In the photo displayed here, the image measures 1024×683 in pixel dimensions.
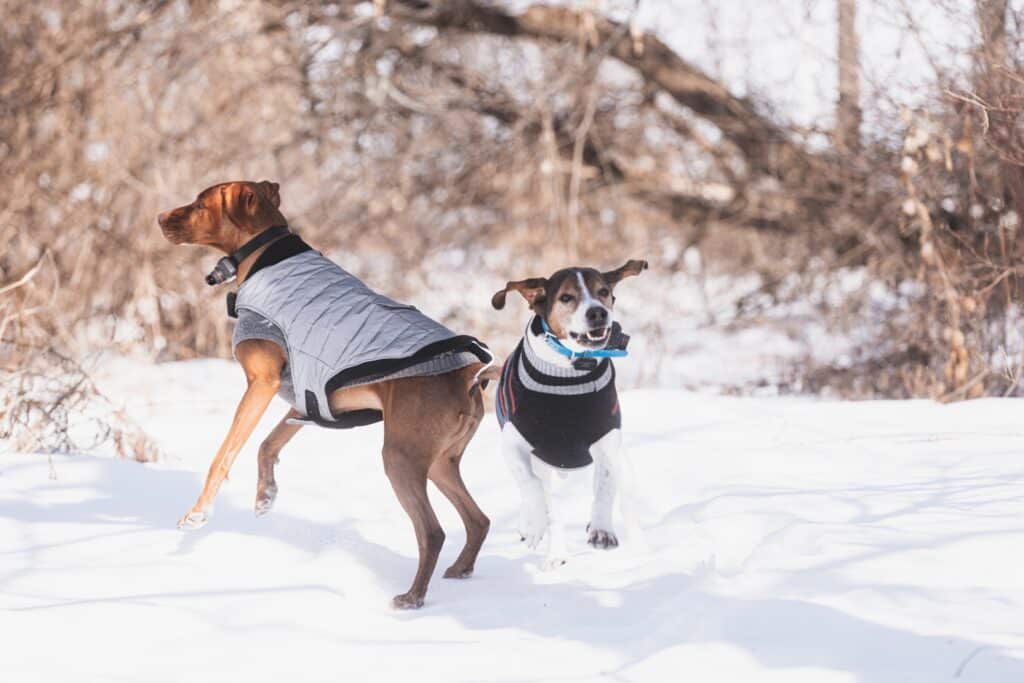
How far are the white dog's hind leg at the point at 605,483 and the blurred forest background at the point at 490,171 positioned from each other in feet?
17.4

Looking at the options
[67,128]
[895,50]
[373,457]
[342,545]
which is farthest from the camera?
[67,128]

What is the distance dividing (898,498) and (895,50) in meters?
4.77

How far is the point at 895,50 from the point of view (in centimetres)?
866

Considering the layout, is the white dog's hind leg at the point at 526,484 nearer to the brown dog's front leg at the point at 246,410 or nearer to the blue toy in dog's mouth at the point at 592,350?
the blue toy in dog's mouth at the point at 592,350

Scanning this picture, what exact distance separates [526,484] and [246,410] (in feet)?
3.62

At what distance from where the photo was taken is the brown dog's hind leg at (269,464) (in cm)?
486

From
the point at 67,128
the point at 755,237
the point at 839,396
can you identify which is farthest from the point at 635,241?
the point at 67,128

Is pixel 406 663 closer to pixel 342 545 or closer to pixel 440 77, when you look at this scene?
pixel 342 545

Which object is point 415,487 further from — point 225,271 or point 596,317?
point 225,271

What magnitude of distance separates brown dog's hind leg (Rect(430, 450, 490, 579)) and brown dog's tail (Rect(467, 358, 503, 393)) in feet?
1.16

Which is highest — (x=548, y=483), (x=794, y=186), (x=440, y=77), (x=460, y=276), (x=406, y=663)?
(x=440, y=77)

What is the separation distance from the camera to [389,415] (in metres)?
4.34

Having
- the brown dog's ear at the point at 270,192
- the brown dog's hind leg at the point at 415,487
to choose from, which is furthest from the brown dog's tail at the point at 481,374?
the brown dog's ear at the point at 270,192

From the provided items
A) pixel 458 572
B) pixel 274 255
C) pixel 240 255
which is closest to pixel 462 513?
pixel 458 572
